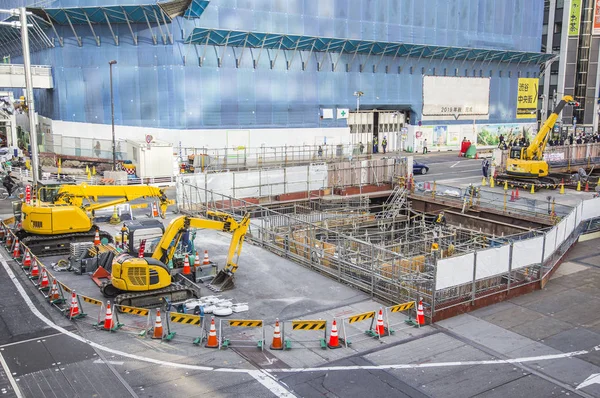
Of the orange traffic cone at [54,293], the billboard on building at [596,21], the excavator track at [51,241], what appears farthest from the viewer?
the billboard on building at [596,21]

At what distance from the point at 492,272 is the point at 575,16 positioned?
8099 cm

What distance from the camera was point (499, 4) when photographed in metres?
71.6

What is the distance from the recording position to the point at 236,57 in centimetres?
5312

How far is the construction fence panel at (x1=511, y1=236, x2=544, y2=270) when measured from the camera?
62.6 feet

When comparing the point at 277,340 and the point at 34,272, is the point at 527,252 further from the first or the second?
the point at 34,272

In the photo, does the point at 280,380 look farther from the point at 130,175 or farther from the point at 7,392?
the point at 130,175

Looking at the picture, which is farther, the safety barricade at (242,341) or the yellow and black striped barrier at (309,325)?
the yellow and black striped barrier at (309,325)

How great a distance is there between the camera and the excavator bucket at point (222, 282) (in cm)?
1942

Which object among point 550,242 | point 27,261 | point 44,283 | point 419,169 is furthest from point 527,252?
point 419,169

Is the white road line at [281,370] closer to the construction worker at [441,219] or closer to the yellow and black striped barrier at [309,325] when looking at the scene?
the yellow and black striped barrier at [309,325]

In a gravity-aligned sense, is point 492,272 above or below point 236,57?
below

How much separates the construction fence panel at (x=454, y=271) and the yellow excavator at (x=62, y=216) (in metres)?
11.6

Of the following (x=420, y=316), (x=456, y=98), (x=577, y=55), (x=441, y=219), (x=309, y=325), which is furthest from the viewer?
(x=577, y=55)

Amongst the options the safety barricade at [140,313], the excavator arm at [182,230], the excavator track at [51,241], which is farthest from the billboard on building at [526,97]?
the safety barricade at [140,313]
